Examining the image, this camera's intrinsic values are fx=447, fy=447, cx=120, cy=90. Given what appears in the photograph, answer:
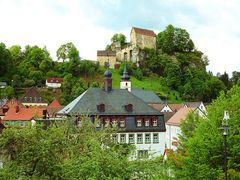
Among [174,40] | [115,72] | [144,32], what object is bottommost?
[115,72]

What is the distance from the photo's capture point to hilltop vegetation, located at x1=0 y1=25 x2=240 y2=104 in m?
120

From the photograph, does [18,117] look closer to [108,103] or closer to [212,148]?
[108,103]

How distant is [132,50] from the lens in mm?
153750

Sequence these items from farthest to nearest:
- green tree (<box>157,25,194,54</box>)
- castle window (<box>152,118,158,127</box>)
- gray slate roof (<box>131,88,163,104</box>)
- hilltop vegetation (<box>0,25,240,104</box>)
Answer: green tree (<box>157,25,194,54</box>)
hilltop vegetation (<box>0,25,240,104</box>)
gray slate roof (<box>131,88,163,104</box>)
castle window (<box>152,118,158,127</box>)

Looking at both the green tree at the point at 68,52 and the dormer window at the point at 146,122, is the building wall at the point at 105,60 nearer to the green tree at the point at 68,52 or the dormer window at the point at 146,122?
the green tree at the point at 68,52

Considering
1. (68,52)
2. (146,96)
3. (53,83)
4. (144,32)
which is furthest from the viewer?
(144,32)

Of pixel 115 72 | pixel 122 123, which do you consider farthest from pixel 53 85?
pixel 122 123

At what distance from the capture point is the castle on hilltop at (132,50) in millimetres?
152375

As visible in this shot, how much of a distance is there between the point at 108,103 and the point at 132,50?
347ft

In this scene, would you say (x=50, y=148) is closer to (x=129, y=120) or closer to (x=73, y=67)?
(x=129, y=120)

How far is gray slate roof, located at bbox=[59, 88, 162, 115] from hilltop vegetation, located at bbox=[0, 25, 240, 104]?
194ft

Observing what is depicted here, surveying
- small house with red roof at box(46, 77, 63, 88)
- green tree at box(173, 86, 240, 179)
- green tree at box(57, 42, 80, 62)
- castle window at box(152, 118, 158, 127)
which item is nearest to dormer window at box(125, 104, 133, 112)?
castle window at box(152, 118, 158, 127)

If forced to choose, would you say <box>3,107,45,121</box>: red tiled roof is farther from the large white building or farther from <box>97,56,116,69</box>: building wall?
<box>97,56,116,69</box>: building wall

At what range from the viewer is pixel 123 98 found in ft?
165
